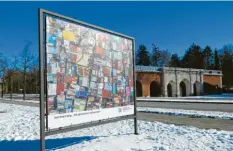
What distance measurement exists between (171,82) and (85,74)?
43885 mm

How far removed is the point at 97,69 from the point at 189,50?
8956 centimetres

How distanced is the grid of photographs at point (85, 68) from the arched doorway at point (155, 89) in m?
39.7

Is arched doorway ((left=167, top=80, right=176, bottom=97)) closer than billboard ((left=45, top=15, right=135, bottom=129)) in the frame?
No

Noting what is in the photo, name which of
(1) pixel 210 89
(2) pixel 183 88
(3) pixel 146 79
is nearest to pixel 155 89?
(3) pixel 146 79

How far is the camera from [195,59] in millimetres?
84938

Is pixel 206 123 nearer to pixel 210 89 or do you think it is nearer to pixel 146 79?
pixel 146 79

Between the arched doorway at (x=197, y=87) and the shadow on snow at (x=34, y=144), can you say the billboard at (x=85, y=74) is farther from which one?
the arched doorway at (x=197, y=87)

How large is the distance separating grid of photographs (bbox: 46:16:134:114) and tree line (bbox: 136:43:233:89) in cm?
6944

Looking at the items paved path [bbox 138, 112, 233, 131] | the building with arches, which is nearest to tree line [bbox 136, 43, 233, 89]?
the building with arches

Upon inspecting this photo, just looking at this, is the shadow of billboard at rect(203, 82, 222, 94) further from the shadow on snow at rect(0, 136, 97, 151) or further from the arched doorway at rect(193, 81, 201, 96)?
the shadow on snow at rect(0, 136, 97, 151)

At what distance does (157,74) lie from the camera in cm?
4772

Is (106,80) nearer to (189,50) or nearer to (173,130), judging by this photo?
(173,130)

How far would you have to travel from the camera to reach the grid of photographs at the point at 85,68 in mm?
5965

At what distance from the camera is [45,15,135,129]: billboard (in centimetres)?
595
